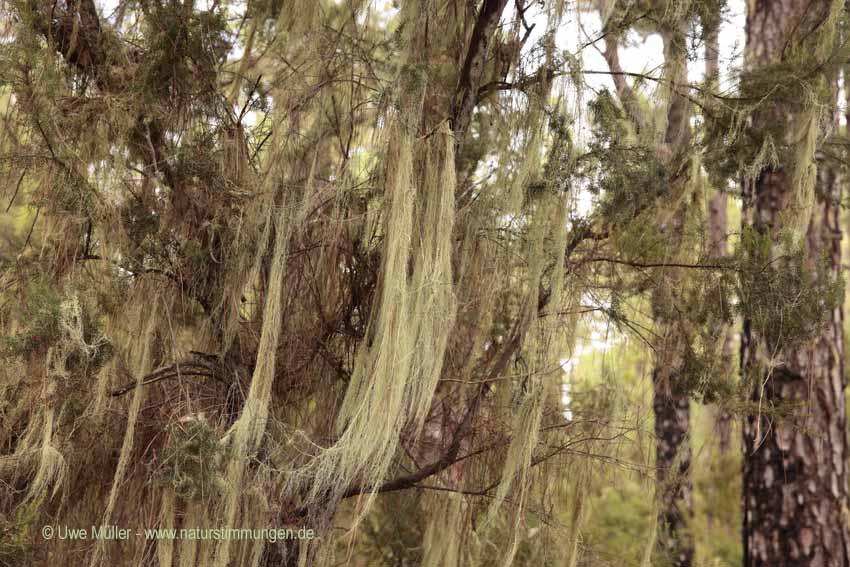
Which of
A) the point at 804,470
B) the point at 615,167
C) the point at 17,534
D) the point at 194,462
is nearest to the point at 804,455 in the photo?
the point at 804,470

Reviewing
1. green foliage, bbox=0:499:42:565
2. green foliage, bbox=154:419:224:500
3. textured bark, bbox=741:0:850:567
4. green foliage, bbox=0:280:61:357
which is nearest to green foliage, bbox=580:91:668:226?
textured bark, bbox=741:0:850:567

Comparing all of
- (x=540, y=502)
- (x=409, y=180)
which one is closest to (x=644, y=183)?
(x=409, y=180)

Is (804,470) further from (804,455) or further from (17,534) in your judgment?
(17,534)

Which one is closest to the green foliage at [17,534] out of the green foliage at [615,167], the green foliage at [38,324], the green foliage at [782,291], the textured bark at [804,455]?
the green foliage at [38,324]

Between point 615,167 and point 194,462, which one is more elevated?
point 615,167

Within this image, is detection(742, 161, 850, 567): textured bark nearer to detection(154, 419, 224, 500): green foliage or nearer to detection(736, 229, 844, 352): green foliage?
detection(736, 229, 844, 352): green foliage

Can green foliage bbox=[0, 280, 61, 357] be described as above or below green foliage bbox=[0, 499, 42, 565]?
above

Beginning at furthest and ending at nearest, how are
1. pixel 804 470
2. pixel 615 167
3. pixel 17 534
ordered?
pixel 804 470, pixel 615 167, pixel 17 534

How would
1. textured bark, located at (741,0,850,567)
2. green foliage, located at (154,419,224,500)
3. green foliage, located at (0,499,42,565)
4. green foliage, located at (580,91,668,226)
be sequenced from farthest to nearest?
textured bark, located at (741,0,850,567) < green foliage, located at (580,91,668,226) < green foliage, located at (0,499,42,565) < green foliage, located at (154,419,224,500)

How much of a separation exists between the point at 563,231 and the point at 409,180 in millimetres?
485

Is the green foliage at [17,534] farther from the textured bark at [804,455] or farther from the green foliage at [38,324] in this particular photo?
the textured bark at [804,455]

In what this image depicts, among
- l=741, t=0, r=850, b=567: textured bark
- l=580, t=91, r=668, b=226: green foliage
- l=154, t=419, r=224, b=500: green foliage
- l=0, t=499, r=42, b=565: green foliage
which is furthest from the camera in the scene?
l=741, t=0, r=850, b=567: textured bark

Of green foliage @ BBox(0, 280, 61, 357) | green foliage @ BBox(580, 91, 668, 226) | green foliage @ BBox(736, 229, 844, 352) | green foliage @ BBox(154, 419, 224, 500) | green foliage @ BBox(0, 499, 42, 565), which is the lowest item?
green foliage @ BBox(0, 499, 42, 565)

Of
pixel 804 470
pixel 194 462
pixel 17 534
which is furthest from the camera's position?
pixel 804 470
